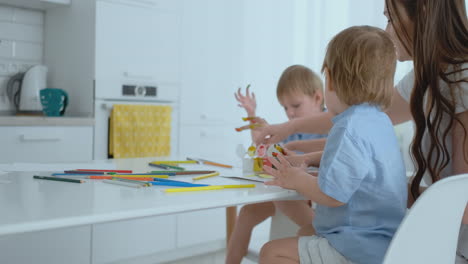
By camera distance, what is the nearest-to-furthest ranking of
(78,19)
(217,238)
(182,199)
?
(182,199) → (78,19) → (217,238)

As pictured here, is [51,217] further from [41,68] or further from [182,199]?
[41,68]

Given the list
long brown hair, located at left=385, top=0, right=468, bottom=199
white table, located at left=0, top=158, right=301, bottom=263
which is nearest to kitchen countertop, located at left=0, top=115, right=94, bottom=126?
white table, located at left=0, top=158, right=301, bottom=263

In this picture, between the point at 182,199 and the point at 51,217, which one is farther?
the point at 182,199

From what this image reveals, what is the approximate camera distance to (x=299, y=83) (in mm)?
2580

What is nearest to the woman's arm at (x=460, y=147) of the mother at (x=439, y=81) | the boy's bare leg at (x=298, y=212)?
the mother at (x=439, y=81)

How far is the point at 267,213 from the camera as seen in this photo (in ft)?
7.05

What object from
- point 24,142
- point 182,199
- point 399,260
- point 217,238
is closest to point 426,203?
point 399,260

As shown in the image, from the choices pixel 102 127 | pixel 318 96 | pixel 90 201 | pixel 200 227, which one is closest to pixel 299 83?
pixel 318 96

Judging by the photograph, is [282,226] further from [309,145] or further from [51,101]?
[51,101]

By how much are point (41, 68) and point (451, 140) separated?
8.24 feet

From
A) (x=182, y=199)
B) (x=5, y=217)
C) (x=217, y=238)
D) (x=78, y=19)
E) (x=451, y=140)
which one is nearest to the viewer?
(x=5, y=217)

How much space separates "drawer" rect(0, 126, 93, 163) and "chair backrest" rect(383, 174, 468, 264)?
192 centimetres

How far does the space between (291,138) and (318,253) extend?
1327mm

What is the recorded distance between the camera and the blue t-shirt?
4.09 feet
